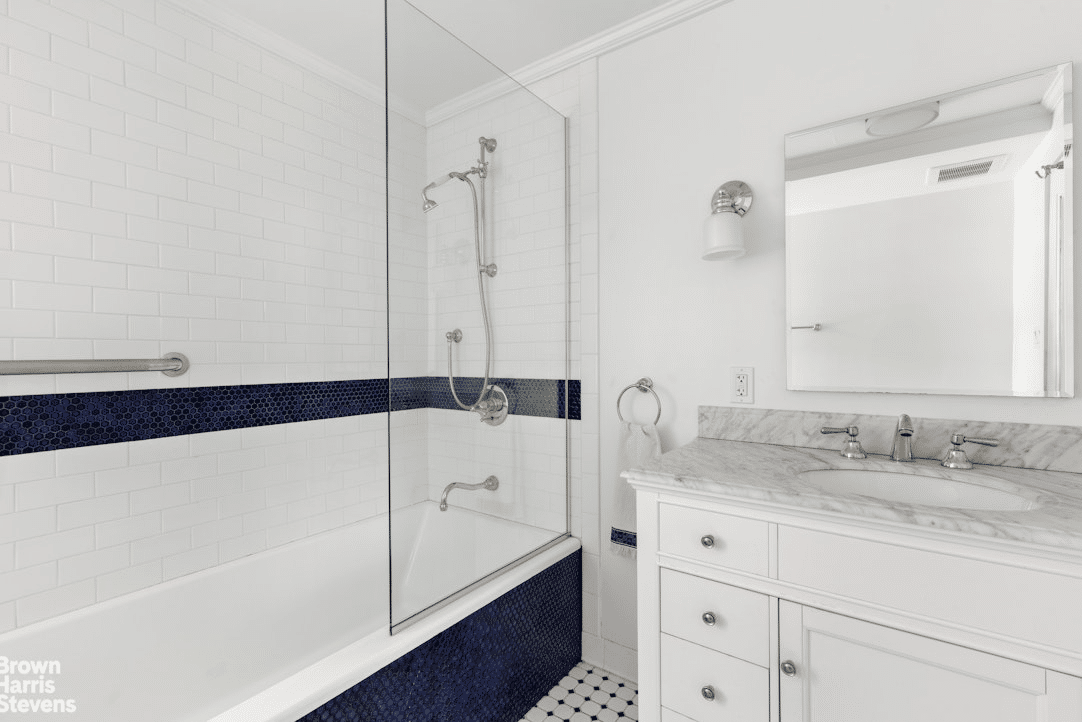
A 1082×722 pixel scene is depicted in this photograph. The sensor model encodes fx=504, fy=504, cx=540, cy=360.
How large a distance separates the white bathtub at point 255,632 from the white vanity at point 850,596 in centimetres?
60

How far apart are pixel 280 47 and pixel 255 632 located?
2.26 meters

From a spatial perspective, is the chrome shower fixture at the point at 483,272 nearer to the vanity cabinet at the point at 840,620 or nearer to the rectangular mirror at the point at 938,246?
the vanity cabinet at the point at 840,620

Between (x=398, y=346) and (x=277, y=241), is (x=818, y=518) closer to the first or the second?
(x=398, y=346)

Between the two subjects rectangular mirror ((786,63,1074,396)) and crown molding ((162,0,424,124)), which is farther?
crown molding ((162,0,424,124))

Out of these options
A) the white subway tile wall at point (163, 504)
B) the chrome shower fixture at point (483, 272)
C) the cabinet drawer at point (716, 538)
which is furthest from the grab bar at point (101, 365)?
the cabinet drawer at point (716, 538)

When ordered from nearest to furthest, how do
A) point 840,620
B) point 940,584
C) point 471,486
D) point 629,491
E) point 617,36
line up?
point 940,584
point 840,620
point 471,486
point 629,491
point 617,36

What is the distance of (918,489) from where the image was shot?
1320mm

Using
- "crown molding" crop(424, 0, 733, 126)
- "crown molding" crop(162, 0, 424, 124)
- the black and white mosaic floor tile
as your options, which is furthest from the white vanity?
"crown molding" crop(162, 0, 424, 124)

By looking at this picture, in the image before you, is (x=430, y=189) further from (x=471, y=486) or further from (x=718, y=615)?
(x=718, y=615)

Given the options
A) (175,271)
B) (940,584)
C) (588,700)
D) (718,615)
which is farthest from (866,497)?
(175,271)

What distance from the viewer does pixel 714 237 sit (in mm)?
1602

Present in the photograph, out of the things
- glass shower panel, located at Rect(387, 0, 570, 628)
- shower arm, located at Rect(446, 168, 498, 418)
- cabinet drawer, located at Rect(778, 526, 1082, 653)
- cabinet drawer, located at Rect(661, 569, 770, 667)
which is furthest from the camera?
shower arm, located at Rect(446, 168, 498, 418)

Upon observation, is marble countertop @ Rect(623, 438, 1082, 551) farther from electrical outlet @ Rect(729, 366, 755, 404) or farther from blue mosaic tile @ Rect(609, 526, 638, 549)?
blue mosaic tile @ Rect(609, 526, 638, 549)

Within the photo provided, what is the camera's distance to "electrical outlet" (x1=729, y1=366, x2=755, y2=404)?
1703 millimetres
